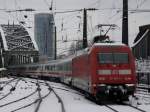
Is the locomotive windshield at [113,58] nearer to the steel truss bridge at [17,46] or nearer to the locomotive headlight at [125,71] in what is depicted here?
the locomotive headlight at [125,71]

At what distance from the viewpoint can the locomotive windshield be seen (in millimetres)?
21172

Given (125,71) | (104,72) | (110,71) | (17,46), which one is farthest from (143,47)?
(17,46)

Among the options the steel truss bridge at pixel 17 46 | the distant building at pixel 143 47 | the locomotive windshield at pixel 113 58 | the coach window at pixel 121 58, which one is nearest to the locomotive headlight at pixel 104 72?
the locomotive windshield at pixel 113 58

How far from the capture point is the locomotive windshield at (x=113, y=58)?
21.2 m

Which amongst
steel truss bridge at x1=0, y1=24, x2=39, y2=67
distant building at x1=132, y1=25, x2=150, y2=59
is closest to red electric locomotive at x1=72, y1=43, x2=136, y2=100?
distant building at x1=132, y1=25, x2=150, y2=59

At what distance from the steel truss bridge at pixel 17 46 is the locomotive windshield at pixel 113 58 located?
107328 mm

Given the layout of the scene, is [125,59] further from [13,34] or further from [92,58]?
[13,34]

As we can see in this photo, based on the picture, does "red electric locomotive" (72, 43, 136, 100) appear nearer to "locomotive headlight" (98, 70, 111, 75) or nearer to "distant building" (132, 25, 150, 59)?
"locomotive headlight" (98, 70, 111, 75)

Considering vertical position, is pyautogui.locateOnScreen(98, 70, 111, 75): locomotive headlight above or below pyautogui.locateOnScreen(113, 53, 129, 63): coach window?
below

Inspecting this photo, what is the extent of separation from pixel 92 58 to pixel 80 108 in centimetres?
325

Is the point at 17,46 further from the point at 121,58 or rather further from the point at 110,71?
the point at 110,71

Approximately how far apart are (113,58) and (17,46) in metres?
124

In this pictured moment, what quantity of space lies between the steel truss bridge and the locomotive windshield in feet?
352

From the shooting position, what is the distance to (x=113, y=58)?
69.9 ft
